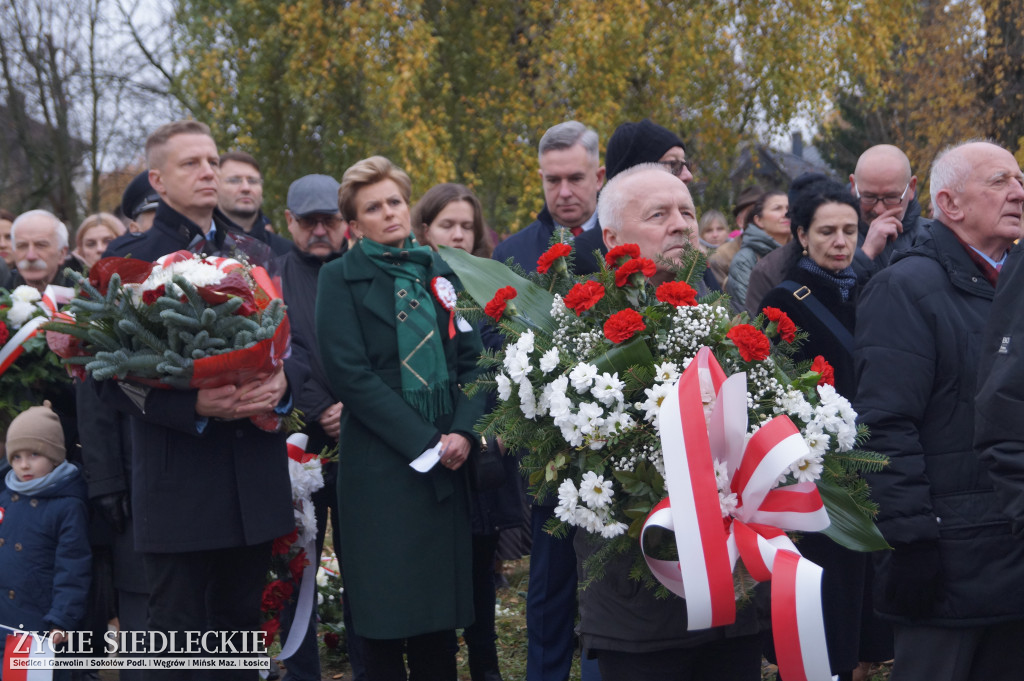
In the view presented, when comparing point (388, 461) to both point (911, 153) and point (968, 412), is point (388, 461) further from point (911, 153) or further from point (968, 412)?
point (911, 153)

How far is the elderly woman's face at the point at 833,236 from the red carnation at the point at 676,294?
2.18 metres

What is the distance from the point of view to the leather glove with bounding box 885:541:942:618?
10.7 ft

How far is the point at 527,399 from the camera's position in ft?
9.37

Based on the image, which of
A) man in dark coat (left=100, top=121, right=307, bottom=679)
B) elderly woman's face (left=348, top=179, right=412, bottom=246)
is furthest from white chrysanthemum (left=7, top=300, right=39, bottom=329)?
elderly woman's face (left=348, top=179, right=412, bottom=246)

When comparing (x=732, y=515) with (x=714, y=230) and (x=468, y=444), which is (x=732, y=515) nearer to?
(x=468, y=444)

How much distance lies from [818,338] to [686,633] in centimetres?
193

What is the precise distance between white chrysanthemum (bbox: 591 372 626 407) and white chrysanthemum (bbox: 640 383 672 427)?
0.07 m

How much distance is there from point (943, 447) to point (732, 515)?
3.39 feet

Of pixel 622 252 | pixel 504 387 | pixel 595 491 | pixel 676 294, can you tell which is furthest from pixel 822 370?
pixel 504 387

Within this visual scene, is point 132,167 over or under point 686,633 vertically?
over

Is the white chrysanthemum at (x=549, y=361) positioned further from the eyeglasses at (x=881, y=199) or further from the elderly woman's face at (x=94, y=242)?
the elderly woman's face at (x=94, y=242)

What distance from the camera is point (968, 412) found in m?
3.39

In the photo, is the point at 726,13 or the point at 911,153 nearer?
the point at 726,13

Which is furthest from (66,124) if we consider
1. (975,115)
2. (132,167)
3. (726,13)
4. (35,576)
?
(35,576)
